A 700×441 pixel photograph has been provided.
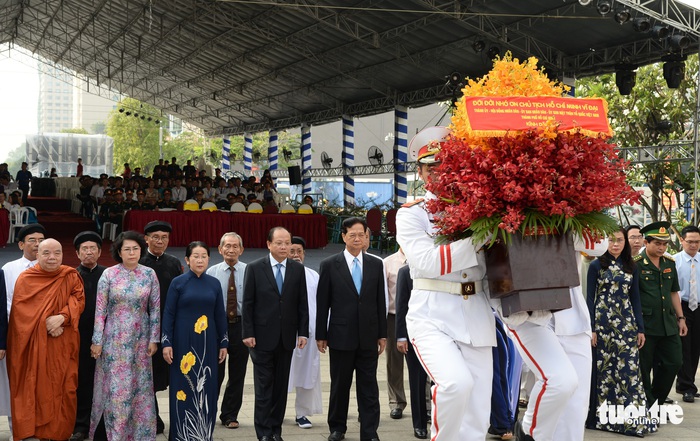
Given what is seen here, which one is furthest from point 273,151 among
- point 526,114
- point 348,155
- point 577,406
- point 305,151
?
point 526,114

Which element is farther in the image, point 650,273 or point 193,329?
point 650,273

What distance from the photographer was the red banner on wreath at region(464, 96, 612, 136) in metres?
3.54

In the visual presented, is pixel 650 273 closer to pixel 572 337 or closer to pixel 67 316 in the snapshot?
pixel 572 337

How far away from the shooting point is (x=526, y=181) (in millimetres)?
3523

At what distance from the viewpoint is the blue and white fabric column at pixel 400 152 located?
26.0m

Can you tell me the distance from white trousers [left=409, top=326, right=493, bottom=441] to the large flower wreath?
543 mm

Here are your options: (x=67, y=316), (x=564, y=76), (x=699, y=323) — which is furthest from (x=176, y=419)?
(x=564, y=76)

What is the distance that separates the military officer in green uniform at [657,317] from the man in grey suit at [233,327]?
315cm

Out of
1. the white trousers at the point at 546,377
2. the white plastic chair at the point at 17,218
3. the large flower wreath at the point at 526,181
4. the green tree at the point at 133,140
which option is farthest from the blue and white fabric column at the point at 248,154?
the large flower wreath at the point at 526,181

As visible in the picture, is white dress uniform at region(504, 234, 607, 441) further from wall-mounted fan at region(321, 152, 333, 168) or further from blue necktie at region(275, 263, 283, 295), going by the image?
wall-mounted fan at region(321, 152, 333, 168)

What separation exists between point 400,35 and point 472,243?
1737 centimetres

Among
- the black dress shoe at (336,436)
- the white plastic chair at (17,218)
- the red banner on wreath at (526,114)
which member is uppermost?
the white plastic chair at (17,218)

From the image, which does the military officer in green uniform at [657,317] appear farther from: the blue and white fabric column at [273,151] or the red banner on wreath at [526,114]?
the blue and white fabric column at [273,151]

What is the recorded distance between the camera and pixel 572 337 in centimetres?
443
